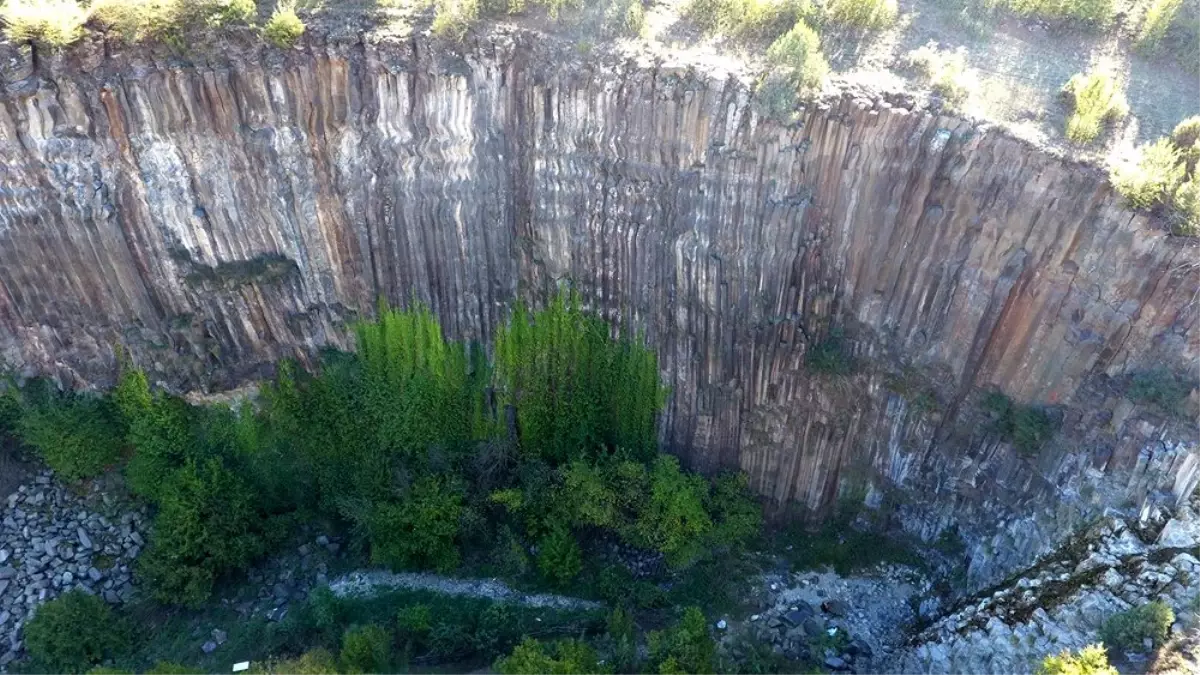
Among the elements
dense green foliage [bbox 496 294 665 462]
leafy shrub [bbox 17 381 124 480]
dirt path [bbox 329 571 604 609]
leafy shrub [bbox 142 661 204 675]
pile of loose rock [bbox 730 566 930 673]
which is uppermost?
dense green foliage [bbox 496 294 665 462]

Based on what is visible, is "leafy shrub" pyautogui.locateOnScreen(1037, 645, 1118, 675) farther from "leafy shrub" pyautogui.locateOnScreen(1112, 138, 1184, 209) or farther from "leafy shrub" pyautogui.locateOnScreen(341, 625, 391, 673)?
"leafy shrub" pyautogui.locateOnScreen(341, 625, 391, 673)

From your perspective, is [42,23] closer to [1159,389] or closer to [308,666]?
[308,666]

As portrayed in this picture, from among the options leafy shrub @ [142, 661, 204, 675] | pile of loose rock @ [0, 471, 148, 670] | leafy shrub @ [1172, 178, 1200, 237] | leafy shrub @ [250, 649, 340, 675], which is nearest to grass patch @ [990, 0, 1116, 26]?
leafy shrub @ [1172, 178, 1200, 237]

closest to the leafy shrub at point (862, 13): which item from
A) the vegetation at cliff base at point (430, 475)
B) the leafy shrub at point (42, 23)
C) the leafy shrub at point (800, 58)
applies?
the leafy shrub at point (800, 58)

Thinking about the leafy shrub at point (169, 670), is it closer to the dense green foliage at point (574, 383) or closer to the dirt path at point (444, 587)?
the dirt path at point (444, 587)

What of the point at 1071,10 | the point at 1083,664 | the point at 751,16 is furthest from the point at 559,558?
the point at 1071,10

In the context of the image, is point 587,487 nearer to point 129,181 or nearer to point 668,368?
point 668,368
